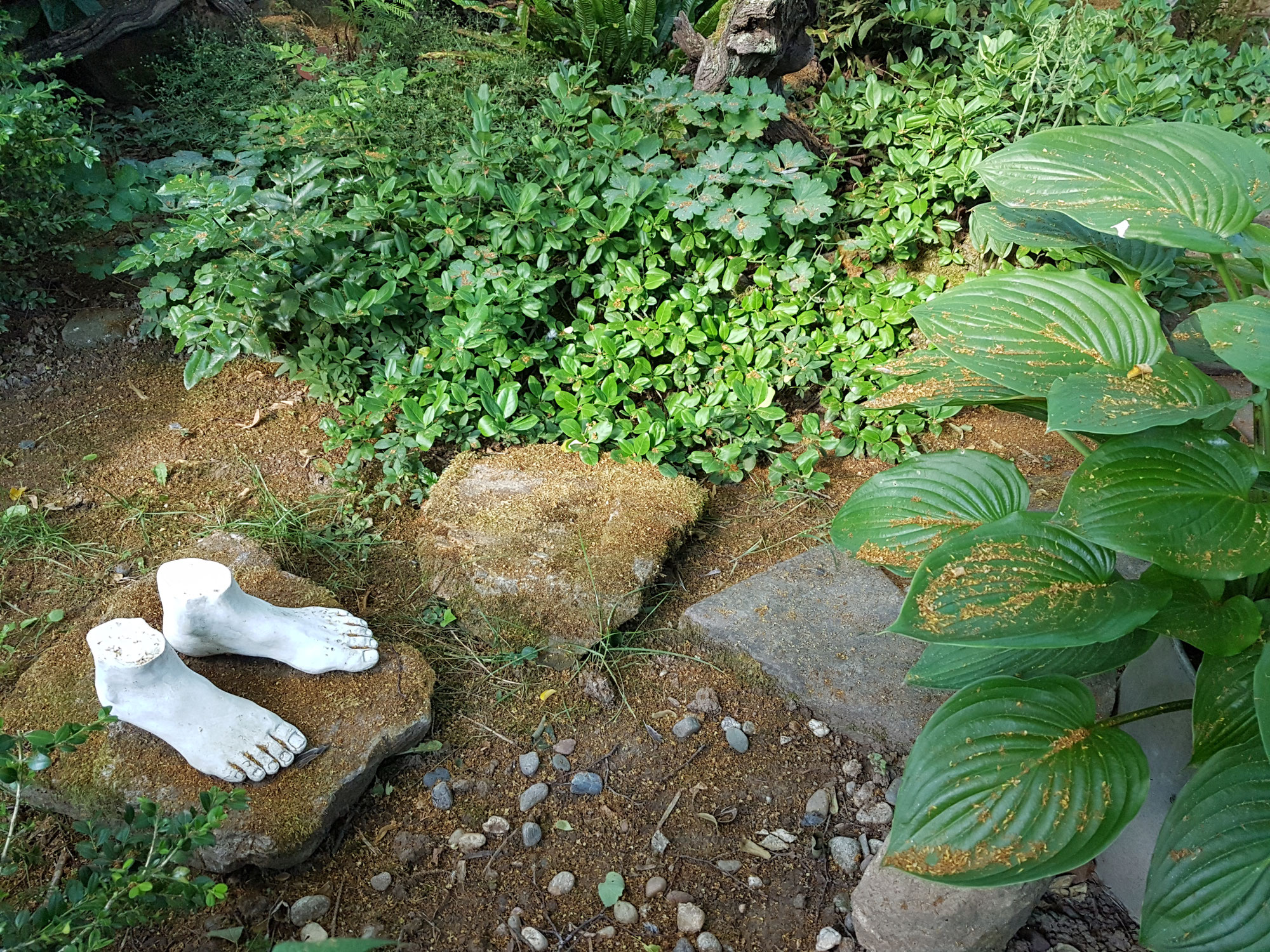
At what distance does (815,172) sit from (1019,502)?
2.15 m

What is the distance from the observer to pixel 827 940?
1825mm

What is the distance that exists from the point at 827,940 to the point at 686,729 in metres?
0.60

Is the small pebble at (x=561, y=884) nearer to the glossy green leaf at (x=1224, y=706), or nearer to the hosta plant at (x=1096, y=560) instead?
the hosta plant at (x=1096, y=560)

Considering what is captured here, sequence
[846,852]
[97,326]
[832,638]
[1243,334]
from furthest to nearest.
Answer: [97,326], [832,638], [846,852], [1243,334]

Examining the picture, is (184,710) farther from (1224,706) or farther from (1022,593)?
(1224,706)

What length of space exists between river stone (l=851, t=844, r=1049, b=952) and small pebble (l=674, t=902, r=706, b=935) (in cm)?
36

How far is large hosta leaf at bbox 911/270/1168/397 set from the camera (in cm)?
166

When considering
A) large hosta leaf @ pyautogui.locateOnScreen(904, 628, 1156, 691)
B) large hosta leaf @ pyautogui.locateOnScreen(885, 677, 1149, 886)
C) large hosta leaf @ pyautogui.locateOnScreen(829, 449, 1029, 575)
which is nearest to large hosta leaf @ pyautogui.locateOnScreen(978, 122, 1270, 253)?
large hosta leaf @ pyautogui.locateOnScreen(829, 449, 1029, 575)

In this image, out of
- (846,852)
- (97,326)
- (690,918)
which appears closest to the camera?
(690,918)

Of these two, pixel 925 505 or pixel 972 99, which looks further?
pixel 972 99

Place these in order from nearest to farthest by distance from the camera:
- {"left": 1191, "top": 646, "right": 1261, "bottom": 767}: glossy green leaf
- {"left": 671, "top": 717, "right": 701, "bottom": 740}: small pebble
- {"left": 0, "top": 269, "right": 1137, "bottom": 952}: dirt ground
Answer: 1. {"left": 1191, "top": 646, "right": 1261, "bottom": 767}: glossy green leaf
2. {"left": 0, "top": 269, "right": 1137, "bottom": 952}: dirt ground
3. {"left": 671, "top": 717, "right": 701, "bottom": 740}: small pebble

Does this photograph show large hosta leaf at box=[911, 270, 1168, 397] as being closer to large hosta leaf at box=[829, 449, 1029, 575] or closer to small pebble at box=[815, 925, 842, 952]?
large hosta leaf at box=[829, 449, 1029, 575]

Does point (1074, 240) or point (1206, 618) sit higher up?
point (1074, 240)

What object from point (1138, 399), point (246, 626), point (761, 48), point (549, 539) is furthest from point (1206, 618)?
point (761, 48)
